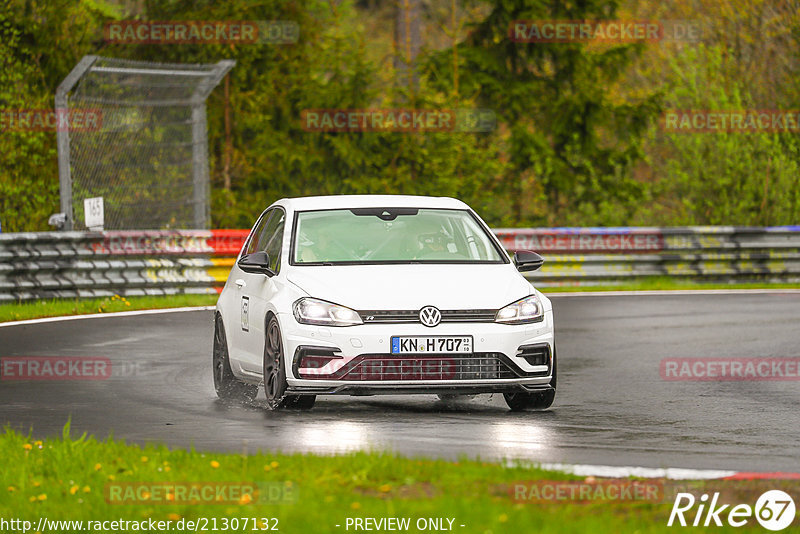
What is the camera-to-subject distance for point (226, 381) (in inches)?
485

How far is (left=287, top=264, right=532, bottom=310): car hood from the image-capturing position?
422 inches

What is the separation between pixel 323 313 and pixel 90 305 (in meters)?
10.9

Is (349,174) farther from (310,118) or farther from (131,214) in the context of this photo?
(131,214)

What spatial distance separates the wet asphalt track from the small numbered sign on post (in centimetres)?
374

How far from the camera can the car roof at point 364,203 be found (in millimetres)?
12258

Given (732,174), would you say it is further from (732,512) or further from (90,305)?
(732,512)

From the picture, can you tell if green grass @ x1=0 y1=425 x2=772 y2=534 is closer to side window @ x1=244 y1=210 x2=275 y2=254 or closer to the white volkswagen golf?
the white volkswagen golf

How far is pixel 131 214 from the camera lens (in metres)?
23.2

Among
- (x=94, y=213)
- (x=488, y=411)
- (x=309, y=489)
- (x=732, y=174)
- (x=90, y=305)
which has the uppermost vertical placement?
(x=309, y=489)

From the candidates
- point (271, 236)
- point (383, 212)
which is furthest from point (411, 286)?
point (271, 236)

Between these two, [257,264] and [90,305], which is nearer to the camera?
[257,264]

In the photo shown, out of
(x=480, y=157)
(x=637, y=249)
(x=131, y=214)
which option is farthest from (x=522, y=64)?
(x=131, y=214)

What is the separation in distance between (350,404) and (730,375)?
3.81 metres

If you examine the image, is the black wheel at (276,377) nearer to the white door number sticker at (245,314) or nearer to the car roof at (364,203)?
the white door number sticker at (245,314)
